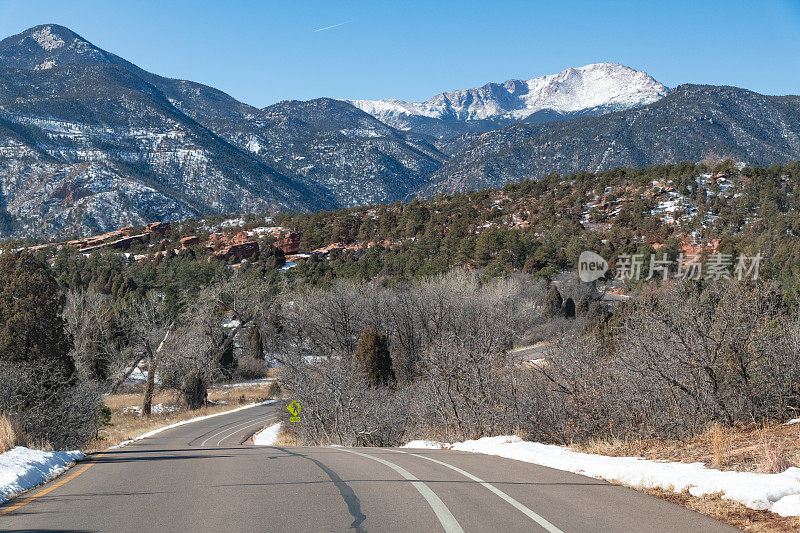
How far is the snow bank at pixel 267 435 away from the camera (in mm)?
25919

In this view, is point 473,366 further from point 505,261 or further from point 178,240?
point 178,240

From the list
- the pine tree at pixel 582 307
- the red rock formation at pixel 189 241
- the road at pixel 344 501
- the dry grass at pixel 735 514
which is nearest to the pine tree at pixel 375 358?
the road at pixel 344 501

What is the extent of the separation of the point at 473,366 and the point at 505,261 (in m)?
54.0

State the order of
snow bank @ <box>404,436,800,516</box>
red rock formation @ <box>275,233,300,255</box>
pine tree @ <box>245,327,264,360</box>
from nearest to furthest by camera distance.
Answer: snow bank @ <box>404,436,800,516</box>
pine tree @ <box>245,327,264,360</box>
red rock formation @ <box>275,233,300,255</box>

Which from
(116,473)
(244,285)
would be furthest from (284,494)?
(244,285)

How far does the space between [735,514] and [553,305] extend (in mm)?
54727

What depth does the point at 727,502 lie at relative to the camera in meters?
5.44

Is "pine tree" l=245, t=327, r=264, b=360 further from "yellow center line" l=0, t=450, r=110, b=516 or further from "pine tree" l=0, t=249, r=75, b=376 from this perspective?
"yellow center line" l=0, t=450, r=110, b=516

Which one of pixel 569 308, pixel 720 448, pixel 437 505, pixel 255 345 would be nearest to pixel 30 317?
pixel 437 505

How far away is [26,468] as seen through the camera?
25.1 ft

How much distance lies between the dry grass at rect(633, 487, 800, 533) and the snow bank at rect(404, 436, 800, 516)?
86mm

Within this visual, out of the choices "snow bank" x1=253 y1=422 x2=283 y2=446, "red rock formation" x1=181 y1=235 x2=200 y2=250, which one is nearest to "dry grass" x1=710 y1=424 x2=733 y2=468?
"snow bank" x1=253 y1=422 x2=283 y2=446

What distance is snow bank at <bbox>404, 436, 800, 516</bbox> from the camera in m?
5.24

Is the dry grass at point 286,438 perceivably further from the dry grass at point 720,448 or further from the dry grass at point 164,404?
the dry grass at point 720,448
